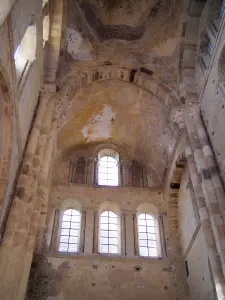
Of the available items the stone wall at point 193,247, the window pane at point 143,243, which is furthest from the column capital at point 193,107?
the window pane at point 143,243

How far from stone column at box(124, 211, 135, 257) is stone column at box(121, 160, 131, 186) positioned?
5.43 ft

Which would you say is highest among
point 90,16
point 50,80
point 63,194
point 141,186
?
point 90,16

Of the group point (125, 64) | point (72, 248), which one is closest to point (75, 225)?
point (72, 248)

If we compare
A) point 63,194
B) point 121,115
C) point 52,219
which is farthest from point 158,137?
point 52,219

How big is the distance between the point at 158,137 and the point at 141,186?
240 centimetres

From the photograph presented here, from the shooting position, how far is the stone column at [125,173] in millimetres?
14156

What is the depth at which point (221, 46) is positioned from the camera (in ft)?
31.3

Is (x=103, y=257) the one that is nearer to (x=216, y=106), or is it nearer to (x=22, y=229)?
(x=22, y=229)

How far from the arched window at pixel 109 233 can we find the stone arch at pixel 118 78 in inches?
167

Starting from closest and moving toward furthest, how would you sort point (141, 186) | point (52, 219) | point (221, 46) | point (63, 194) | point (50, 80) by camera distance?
point (221, 46), point (50, 80), point (52, 219), point (63, 194), point (141, 186)

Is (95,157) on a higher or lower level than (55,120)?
higher

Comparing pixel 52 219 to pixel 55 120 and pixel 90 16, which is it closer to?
pixel 55 120

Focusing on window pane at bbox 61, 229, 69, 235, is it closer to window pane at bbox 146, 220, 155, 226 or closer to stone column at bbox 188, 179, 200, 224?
window pane at bbox 146, 220, 155, 226

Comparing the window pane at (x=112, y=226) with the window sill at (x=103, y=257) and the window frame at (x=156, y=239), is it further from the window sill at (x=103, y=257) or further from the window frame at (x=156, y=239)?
the window sill at (x=103, y=257)
